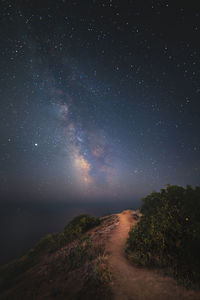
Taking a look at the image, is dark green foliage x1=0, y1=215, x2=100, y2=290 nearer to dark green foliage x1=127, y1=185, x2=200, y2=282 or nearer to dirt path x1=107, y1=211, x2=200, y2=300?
dirt path x1=107, y1=211, x2=200, y2=300

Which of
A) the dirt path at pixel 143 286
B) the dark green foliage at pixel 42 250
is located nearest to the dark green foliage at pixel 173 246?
the dirt path at pixel 143 286

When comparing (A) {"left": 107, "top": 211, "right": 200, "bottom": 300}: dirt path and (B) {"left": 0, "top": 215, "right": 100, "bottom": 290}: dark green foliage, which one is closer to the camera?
(A) {"left": 107, "top": 211, "right": 200, "bottom": 300}: dirt path

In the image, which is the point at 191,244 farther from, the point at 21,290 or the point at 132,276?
the point at 21,290

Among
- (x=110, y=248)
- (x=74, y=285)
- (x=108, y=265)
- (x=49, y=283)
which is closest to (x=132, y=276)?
(x=108, y=265)

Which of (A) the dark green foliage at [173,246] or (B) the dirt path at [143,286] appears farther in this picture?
(A) the dark green foliage at [173,246]

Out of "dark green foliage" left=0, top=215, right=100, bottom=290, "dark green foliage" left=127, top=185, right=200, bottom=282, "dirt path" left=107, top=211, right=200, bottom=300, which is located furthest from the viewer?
"dark green foliage" left=0, top=215, right=100, bottom=290

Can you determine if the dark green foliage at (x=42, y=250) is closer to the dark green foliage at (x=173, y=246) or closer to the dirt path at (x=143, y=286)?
the dirt path at (x=143, y=286)

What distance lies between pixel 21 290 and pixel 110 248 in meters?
6.85

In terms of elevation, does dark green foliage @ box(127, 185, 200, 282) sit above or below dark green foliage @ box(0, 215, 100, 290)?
above

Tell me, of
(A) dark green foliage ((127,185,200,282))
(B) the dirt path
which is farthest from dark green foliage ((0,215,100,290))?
(A) dark green foliage ((127,185,200,282))

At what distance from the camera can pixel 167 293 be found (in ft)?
→ 15.3

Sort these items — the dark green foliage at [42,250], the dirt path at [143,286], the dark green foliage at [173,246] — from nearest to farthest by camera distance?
the dirt path at [143,286] < the dark green foliage at [173,246] < the dark green foliage at [42,250]

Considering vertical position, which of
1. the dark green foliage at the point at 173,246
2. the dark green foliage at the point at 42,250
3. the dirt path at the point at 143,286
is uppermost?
the dark green foliage at the point at 173,246

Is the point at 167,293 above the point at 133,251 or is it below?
above
